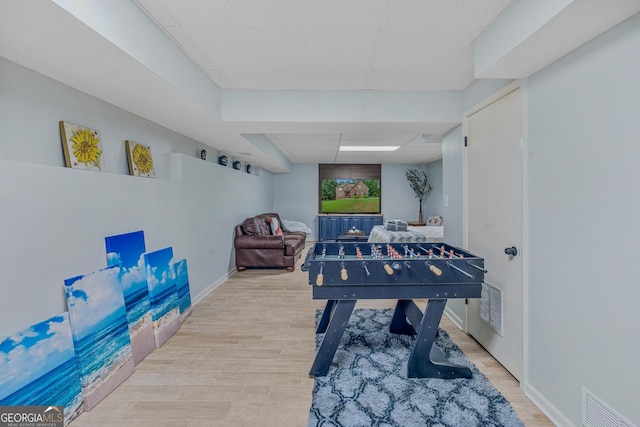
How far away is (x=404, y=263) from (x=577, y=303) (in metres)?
0.95

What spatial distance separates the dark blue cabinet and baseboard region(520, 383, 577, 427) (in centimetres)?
663

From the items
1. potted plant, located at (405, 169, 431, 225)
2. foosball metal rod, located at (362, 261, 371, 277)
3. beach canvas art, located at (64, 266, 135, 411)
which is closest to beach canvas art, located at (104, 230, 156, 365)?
beach canvas art, located at (64, 266, 135, 411)

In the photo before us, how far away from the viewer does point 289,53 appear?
2238mm

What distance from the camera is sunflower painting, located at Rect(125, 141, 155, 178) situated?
2.80m

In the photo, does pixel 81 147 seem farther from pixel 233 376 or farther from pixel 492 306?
pixel 492 306

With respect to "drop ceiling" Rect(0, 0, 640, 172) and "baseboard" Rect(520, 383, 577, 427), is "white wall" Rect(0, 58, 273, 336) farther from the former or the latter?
"baseboard" Rect(520, 383, 577, 427)

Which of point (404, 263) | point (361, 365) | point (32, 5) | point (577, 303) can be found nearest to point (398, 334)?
point (361, 365)

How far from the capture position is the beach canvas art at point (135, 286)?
2.48 metres

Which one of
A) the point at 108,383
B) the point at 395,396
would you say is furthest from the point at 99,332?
the point at 395,396

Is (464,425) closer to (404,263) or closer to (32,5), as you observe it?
(404,263)

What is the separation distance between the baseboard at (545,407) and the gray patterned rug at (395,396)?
0.17 meters

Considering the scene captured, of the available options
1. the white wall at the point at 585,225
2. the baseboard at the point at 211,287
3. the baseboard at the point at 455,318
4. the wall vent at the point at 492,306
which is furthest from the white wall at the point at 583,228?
the baseboard at the point at 211,287

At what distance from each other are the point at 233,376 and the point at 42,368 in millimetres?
1129

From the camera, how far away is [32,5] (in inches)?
49.2
